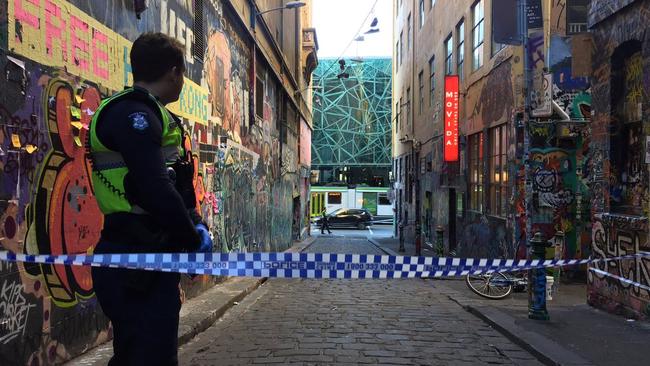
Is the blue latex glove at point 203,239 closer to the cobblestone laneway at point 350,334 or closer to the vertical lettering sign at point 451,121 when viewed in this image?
the cobblestone laneway at point 350,334

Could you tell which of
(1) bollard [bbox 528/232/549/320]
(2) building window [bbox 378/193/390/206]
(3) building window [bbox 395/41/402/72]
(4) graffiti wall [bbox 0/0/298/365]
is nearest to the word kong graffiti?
(4) graffiti wall [bbox 0/0/298/365]

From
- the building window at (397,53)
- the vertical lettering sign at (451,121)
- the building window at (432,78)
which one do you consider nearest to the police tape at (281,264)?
the vertical lettering sign at (451,121)

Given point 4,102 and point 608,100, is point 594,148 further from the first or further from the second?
point 4,102

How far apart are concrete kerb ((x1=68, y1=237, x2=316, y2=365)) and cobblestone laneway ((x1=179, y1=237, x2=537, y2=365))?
0.12 meters

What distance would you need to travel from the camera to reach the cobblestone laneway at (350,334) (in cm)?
541

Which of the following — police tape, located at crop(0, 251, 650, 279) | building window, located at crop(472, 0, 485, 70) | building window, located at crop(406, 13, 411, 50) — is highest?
building window, located at crop(406, 13, 411, 50)

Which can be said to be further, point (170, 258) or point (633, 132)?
point (633, 132)

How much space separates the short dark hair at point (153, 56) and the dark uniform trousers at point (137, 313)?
76 cm

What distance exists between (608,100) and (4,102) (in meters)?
7.11

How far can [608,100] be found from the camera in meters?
7.53

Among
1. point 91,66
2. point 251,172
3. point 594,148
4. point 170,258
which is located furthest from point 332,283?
point 170,258

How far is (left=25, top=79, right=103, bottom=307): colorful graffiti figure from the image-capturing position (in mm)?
4457

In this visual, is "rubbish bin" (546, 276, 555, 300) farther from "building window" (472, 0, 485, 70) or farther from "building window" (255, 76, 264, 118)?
"building window" (255, 76, 264, 118)

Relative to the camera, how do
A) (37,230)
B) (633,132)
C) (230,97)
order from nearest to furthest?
(37,230) → (633,132) → (230,97)
